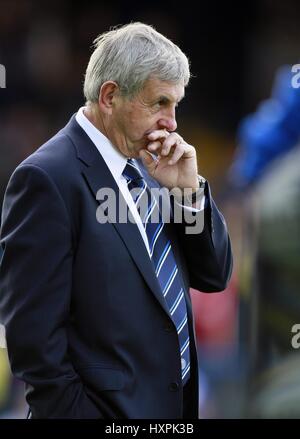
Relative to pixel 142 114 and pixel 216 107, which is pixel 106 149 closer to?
pixel 142 114

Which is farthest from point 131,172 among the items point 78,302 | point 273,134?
point 273,134

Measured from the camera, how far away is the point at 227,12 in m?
8.41

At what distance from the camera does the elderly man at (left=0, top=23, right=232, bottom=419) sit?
2.27m

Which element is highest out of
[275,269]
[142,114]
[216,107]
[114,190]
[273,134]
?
[142,114]

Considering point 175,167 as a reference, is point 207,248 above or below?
below

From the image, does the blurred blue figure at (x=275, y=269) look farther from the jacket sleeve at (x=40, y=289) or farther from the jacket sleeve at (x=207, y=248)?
the jacket sleeve at (x=40, y=289)

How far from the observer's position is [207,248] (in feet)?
8.43

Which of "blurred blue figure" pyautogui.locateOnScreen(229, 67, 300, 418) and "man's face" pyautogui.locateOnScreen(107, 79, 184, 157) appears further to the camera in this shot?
"blurred blue figure" pyautogui.locateOnScreen(229, 67, 300, 418)

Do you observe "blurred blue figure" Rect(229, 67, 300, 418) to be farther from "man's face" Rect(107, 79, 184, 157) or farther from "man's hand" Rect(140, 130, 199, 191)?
"man's face" Rect(107, 79, 184, 157)

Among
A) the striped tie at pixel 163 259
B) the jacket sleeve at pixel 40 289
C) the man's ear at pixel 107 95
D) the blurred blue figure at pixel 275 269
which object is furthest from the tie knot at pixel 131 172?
the blurred blue figure at pixel 275 269

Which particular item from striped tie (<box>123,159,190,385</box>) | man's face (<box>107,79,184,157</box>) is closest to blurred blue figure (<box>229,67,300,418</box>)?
striped tie (<box>123,159,190,385</box>)

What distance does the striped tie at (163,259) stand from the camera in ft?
A: 8.13

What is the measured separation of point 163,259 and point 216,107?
5.90 m
